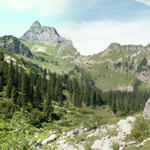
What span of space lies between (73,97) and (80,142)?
4071 inches

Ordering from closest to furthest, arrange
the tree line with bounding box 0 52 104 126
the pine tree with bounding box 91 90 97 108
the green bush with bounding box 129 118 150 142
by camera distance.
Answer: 1. the green bush with bounding box 129 118 150 142
2. the tree line with bounding box 0 52 104 126
3. the pine tree with bounding box 91 90 97 108

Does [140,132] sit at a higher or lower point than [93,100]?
higher

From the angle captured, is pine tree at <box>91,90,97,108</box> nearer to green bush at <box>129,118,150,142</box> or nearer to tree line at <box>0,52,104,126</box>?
tree line at <box>0,52,104,126</box>

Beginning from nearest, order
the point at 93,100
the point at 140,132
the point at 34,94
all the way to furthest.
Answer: the point at 140,132 < the point at 34,94 < the point at 93,100

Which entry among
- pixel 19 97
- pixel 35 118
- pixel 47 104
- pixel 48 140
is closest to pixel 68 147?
pixel 48 140

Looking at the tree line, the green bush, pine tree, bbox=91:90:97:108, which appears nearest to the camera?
the green bush

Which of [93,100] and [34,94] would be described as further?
[93,100]

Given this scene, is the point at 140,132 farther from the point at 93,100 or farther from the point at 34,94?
the point at 93,100

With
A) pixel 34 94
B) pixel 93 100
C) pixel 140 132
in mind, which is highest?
pixel 140 132

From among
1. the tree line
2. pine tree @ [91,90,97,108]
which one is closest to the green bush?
the tree line

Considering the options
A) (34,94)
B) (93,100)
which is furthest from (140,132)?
(93,100)

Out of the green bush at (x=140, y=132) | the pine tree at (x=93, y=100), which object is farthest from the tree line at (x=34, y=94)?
the green bush at (x=140, y=132)

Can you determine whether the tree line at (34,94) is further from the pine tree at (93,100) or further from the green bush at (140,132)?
the green bush at (140,132)

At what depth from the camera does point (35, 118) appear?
44062 mm
